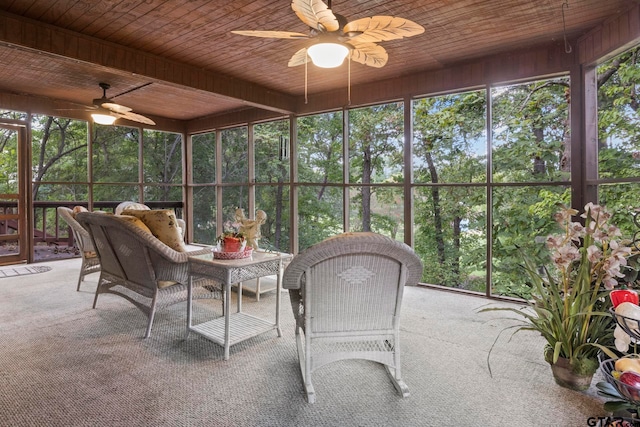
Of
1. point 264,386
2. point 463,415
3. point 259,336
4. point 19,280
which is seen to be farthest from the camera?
point 19,280

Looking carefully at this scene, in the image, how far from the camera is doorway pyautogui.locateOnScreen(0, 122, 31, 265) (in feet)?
19.9

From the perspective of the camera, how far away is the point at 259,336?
308 cm

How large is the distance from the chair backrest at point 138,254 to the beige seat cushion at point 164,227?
20cm

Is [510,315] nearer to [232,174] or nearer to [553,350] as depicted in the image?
[553,350]

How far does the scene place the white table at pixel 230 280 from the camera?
2.69m

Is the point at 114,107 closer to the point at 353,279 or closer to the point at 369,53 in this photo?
the point at 369,53

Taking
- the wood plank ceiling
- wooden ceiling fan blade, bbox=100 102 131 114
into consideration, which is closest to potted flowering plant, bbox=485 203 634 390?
the wood plank ceiling

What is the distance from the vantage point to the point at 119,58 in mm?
3930

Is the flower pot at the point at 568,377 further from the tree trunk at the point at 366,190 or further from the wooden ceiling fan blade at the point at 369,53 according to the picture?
the tree trunk at the point at 366,190

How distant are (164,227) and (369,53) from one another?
235cm

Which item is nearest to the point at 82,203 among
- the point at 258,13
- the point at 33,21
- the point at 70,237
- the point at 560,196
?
the point at 70,237

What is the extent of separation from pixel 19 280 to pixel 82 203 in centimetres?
261

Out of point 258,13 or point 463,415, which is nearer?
point 463,415

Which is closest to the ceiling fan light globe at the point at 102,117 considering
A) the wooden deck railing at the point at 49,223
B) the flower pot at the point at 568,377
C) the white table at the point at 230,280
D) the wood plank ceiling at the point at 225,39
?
the wood plank ceiling at the point at 225,39
